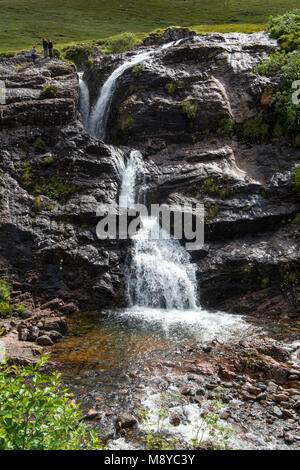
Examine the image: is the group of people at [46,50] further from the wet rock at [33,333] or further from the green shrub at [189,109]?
the wet rock at [33,333]

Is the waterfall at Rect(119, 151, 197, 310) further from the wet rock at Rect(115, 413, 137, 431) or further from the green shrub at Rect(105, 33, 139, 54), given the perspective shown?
the green shrub at Rect(105, 33, 139, 54)

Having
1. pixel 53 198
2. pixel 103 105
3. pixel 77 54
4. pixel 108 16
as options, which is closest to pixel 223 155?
pixel 103 105

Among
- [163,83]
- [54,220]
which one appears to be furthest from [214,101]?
[54,220]

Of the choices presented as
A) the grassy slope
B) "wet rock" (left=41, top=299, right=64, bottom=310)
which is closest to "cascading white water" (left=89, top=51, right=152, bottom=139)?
"wet rock" (left=41, top=299, right=64, bottom=310)

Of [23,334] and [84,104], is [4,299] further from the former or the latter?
[84,104]

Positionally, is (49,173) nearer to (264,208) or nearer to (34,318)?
(34,318)

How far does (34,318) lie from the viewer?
16969mm

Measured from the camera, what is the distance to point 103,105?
30141 mm

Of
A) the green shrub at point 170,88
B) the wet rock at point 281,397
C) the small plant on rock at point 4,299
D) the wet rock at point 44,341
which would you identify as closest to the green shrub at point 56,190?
the small plant on rock at point 4,299

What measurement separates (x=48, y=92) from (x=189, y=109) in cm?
1114

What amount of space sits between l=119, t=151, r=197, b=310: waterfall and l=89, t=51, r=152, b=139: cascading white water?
11.4 meters

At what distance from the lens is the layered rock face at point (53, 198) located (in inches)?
790

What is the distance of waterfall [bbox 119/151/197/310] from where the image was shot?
2009cm
